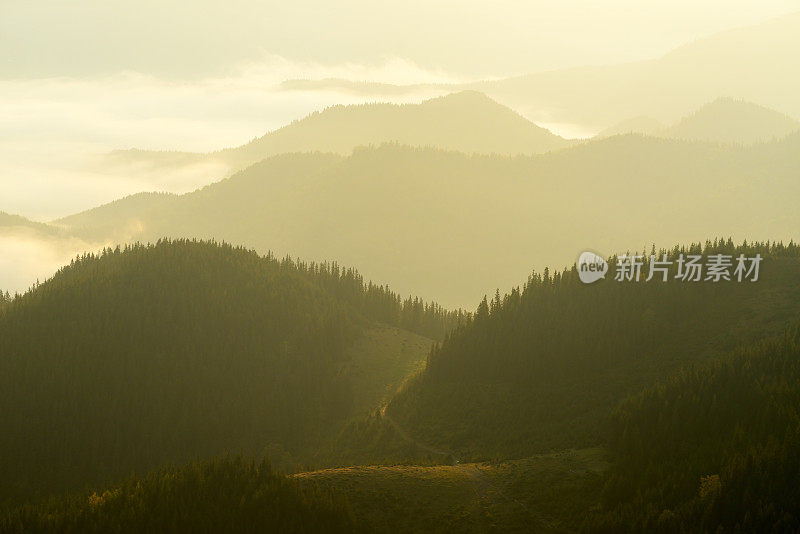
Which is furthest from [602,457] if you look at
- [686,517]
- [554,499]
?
[686,517]

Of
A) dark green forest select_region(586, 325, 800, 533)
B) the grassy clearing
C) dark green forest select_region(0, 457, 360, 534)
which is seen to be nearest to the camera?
dark green forest select_region(586, 325, 800, 533)

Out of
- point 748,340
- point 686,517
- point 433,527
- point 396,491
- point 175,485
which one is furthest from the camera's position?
Answer: point 748,340

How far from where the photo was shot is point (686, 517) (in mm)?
115188

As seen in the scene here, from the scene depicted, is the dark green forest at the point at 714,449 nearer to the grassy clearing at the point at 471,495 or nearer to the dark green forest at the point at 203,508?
the grassy clearing at the point at 471,495

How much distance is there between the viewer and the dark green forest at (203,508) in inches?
5138

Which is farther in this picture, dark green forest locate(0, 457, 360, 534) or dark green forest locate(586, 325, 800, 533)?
dark green forest locate(0, 457, 360, 534)

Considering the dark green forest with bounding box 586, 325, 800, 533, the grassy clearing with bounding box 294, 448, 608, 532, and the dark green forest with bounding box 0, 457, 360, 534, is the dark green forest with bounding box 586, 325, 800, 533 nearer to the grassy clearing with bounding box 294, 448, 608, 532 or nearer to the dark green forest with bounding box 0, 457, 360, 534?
the grassy clearing with bounding box 294, 448, 608, 532

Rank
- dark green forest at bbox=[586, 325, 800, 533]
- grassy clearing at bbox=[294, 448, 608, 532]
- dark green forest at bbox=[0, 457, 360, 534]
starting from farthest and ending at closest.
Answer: dark green forest at bbox=[0, 457, 360, 534] → grassy clearing at bbox=[294, 448, 608, 532] → dark green forest at bbox=[586, 325, 800, 533]

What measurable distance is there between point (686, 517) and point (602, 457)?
35.8 metres

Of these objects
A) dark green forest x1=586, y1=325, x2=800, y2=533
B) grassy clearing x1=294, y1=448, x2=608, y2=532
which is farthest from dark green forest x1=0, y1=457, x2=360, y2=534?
dark green forest x1=586, y1=325, x2=800, y2=533

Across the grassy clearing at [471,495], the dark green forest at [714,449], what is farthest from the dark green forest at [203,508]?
the dark green forest at [714,449]

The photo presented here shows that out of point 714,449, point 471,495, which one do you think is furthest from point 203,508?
point 714,449

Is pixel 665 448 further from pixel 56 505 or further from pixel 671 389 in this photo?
pixel 56 505

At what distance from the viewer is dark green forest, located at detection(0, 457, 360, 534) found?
5138 inches
